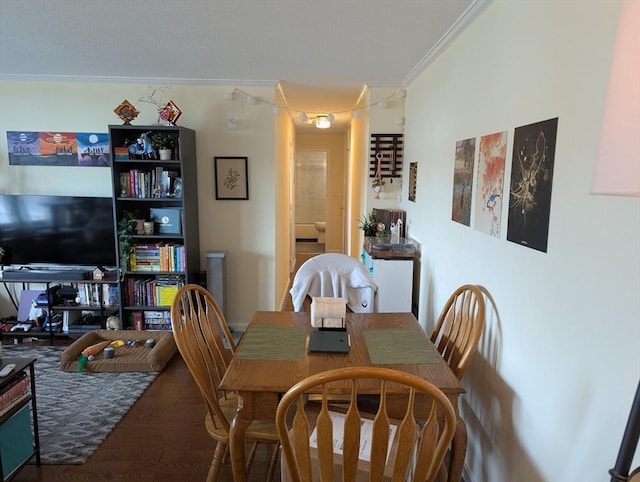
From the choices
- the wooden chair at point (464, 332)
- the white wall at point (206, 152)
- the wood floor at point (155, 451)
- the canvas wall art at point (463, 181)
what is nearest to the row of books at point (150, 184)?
the white wall at point (206, 152)

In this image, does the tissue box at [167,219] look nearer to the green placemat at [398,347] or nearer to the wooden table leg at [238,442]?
the green placemat at [398,347]

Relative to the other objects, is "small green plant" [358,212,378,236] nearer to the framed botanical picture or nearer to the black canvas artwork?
the framed botanical picture

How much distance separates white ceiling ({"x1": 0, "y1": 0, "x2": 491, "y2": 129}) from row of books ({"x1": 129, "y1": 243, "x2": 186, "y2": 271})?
4.89 feet

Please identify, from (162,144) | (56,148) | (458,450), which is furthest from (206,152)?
(458,450)

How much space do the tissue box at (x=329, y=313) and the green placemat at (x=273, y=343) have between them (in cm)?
10

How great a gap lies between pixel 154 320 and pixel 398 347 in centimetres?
269

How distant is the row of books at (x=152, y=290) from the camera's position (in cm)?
367

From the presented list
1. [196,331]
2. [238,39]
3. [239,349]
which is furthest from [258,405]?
[238,39]

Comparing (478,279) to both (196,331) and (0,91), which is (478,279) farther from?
(0,91)

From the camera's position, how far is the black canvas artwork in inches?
56.3

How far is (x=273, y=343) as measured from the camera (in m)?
1.84

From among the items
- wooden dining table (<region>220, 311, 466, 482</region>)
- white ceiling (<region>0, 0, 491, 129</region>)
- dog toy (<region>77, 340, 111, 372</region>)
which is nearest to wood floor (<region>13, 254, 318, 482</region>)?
dog toy (<region>77, 340, 111, 372</region>)

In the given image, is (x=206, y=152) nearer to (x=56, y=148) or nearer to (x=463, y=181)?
(x=56, y=148)

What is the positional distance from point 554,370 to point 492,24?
157 centimetres
